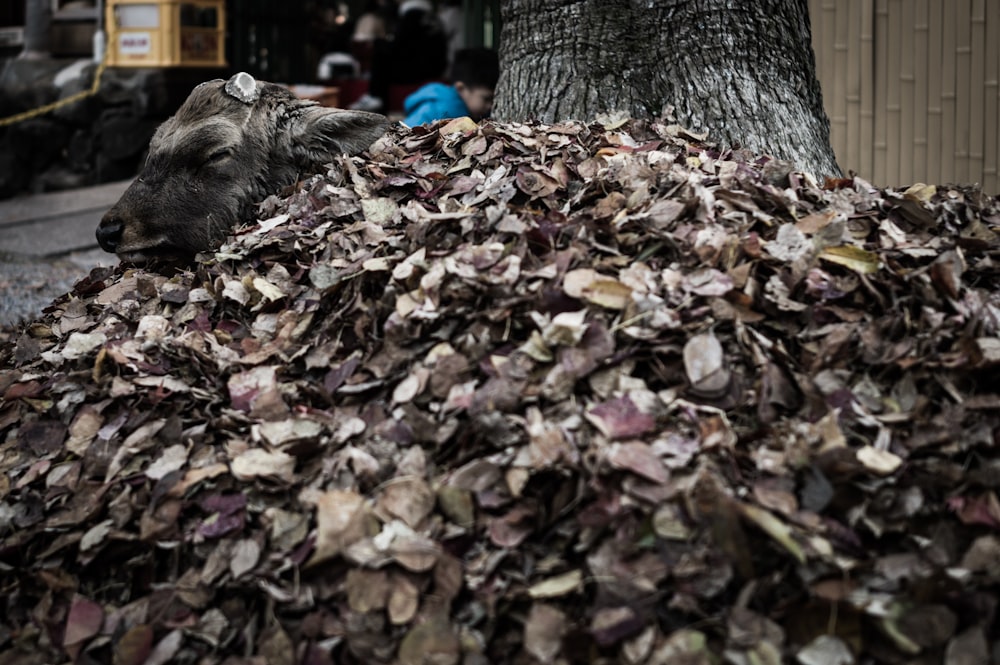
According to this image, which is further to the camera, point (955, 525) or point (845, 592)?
point (955, 525)

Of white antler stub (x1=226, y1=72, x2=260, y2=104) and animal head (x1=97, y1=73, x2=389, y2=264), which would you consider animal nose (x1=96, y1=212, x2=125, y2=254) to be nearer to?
animal head (x1=97, y1=73, x2=389, y2=264)

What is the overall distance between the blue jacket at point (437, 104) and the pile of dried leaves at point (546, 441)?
143 inches

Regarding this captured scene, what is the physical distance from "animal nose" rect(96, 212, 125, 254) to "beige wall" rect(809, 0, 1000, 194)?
15.4 feet

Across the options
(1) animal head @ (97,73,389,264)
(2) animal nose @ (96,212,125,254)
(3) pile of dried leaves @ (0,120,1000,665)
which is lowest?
(3) pile of dried leaves @ (0,120,1000,665)

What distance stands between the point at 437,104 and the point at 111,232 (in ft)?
11.4

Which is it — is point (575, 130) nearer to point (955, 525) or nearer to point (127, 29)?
point (955, 525)

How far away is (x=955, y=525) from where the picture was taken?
2.51 m

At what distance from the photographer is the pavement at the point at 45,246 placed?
22.1 feet

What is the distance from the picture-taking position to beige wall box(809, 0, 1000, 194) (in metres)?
6.61

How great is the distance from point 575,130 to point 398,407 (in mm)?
1595

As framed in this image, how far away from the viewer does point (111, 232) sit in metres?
4.17

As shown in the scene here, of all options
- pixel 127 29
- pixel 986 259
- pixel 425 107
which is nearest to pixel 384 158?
pixel 986 259

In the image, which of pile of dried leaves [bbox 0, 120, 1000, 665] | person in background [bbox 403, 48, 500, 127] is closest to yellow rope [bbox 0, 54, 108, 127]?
person in background [bbox 403, 48, 500, 127]

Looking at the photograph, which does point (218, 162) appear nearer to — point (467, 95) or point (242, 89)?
point (242, 89)
